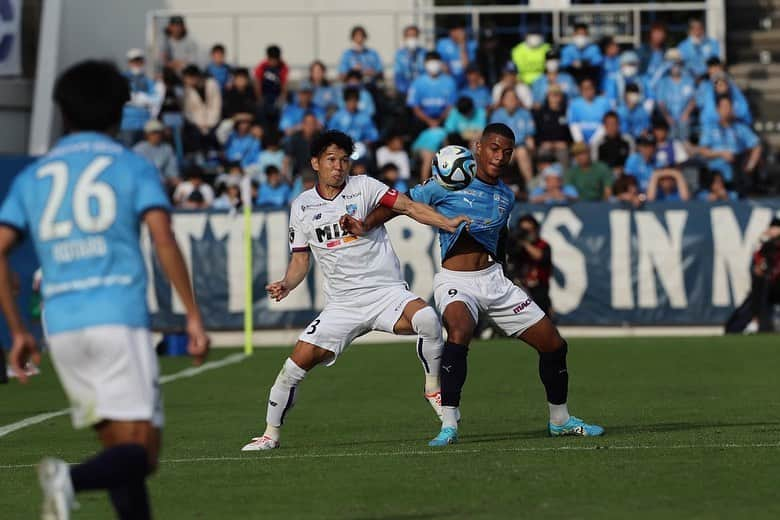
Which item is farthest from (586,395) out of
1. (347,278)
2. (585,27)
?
(585,27)

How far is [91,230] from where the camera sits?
641cm

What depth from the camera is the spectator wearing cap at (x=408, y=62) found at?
2911 cm

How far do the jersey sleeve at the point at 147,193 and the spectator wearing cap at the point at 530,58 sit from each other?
2264 centimetres

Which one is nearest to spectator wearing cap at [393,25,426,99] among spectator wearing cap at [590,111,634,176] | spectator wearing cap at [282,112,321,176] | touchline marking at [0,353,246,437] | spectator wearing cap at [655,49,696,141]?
spectator wearing cap at [282,112,321,176]

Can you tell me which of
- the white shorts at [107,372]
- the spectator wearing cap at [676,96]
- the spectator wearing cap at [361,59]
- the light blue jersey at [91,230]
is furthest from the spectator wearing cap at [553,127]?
the white shorts at [107,372]

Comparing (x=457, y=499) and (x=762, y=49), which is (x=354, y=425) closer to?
(x=457, y=499)

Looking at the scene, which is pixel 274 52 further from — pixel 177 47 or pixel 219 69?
pixel 177 47

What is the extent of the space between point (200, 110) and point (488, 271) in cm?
1786

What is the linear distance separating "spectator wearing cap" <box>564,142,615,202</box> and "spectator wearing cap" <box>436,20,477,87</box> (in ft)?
11.7

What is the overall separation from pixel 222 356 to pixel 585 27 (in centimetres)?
986

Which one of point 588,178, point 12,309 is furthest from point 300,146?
point 12,309

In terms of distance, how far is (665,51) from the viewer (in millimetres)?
29344

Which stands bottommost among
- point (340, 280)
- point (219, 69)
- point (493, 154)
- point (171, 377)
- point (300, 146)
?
point (171, 377)

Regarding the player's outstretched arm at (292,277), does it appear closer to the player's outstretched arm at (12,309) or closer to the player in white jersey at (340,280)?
the player in white jersey at (340,280)
